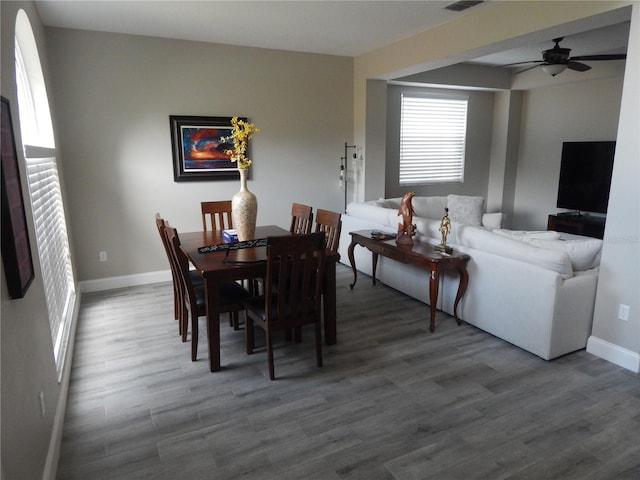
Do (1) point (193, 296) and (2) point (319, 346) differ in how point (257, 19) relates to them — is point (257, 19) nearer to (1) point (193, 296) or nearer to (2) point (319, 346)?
(1) point (193, 296)

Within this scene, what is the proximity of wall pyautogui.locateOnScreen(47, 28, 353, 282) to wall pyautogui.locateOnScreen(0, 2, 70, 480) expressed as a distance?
5.88 ft

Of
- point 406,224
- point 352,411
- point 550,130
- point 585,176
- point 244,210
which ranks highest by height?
point 550,130

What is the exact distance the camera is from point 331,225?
3.49m

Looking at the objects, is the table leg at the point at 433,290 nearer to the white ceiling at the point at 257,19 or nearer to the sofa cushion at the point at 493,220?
the white ceiling at the point at 257,19

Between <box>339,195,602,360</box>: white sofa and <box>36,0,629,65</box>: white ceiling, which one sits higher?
<box>36,0,629,65</box>: white ceiling

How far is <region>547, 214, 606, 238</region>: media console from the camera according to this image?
18.8ft

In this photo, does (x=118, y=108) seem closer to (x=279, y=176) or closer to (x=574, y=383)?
(x=279, y=176)

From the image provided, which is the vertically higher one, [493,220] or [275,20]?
[275,20]

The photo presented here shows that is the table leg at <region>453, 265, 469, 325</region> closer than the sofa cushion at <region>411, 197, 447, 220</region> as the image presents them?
Yes

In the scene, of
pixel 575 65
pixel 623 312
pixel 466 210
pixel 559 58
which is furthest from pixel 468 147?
pixel 623 312

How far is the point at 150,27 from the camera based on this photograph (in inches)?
164

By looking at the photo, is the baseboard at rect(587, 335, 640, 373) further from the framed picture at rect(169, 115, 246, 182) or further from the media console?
the framed picture at rect(169, 115, 246, 182)

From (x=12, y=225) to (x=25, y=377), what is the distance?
2.00 ft

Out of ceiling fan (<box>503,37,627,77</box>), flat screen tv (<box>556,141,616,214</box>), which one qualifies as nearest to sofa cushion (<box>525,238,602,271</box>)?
ceiling fan (<box>503,37,627,77</box>)
